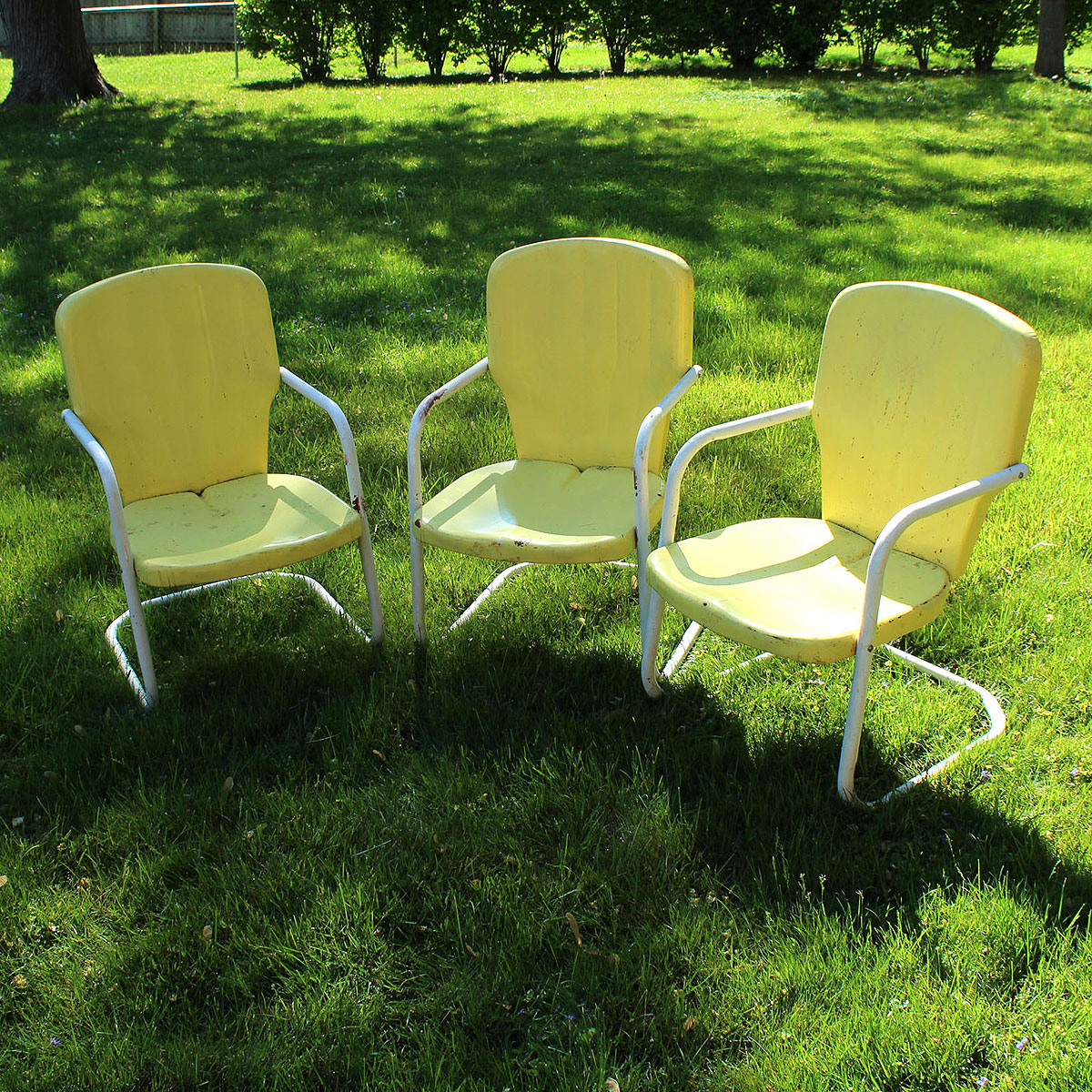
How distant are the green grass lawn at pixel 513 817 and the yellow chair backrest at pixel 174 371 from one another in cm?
51

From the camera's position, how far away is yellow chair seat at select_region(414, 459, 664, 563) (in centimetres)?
278

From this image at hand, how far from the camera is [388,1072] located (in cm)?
196

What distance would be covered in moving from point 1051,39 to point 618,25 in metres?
6.36

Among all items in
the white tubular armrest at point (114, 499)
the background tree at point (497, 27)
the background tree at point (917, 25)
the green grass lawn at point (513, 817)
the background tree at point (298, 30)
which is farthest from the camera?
the background tree at point (497, 27)

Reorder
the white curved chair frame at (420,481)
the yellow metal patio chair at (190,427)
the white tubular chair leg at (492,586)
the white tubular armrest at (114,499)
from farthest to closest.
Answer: the white tubular chair leg at (492,586) < the yellow metal patio chair at (190,427) < the white curved chair frame at (420,481) < the white tubular armrest at (114,499)

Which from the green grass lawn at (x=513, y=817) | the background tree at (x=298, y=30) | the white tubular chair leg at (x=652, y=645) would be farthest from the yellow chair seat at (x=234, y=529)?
the background tree at (x=298, y=30)

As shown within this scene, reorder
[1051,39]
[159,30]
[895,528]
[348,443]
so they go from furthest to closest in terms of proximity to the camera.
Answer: [159,30]
[1051,39]
[348,443]
[895,528]

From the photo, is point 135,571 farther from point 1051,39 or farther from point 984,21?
point 984,21

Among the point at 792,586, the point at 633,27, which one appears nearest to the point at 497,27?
the point at 633,27

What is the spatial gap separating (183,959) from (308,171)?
8025 millimetres

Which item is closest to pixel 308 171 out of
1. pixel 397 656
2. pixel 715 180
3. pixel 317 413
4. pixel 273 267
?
pixel 273 267

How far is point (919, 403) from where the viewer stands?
264 cm

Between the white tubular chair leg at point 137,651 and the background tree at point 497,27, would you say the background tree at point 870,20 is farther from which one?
the white tubular chair leg at point 137,651

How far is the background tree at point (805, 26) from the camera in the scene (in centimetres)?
1511
